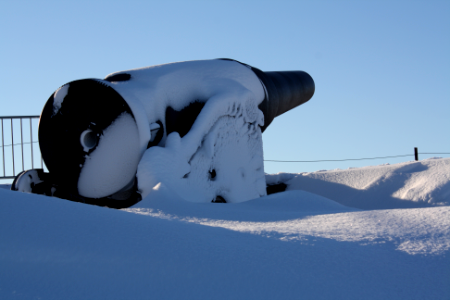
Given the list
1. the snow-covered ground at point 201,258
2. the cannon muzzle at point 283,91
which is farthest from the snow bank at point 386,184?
the snow-covered ground at point 201,258

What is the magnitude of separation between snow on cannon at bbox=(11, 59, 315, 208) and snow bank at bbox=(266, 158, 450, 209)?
5.83 ft

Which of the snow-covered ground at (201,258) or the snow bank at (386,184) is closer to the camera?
the snow-covered ground at (201,258)

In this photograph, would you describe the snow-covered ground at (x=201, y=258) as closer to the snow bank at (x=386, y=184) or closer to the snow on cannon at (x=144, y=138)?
the snow on cannon at (x=144, y=138)

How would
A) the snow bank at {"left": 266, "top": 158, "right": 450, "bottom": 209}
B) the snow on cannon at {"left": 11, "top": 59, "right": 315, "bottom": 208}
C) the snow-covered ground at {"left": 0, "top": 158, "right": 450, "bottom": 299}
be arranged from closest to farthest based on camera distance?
the snow-covered ground at {"left": 0, "top": 158, "right": 450, "bottom": 299}, the snow on cannon at {"left": 11, "top": 59, "right": 315, "bottom": 208}, the snow bank at {"left": 266, "top": 158, "right": 450, "bottom": 209}

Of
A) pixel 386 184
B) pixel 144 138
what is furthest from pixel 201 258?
pixel 386 184

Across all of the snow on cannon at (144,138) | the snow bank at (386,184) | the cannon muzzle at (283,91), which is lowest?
the snow bank at (386,184)

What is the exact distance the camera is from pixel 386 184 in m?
5.32

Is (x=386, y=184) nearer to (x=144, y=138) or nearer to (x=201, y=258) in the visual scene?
(x=144, y=138)

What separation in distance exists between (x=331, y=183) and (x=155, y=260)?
5.14 m

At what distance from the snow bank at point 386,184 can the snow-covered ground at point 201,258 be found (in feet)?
10.3

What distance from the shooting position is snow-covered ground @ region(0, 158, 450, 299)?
104 cm

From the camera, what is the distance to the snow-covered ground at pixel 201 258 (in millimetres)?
1045

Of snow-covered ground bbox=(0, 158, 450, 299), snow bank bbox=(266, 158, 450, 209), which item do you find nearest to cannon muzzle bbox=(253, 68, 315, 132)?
snow bank bbox=(266, 158, 450, 209)

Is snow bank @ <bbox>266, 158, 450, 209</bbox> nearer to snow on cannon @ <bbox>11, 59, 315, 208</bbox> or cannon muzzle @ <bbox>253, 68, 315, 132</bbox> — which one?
cannon muzzle @ <bbox>253, 68, 315, 132</bbox>
